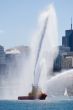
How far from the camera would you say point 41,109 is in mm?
87625

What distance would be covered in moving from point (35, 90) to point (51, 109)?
3017 cm

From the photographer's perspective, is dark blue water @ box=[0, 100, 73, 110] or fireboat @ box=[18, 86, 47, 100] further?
fireboat @ box=[18, 86, 47, 100]

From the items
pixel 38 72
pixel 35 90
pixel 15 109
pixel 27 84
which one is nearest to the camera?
pixel 15 109

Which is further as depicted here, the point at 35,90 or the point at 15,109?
the point at 35,90

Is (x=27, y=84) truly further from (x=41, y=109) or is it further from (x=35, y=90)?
(x=41, y=109)

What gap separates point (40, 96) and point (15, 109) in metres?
32.5

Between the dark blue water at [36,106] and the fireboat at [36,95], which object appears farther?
the fireboat at [36,95]

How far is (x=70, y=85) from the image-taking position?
19200cm

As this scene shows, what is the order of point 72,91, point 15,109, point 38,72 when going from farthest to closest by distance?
point 72,91
point 38,72
point 15,109

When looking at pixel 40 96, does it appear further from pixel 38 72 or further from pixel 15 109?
pixel 15 109

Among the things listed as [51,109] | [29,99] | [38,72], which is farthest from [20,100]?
[51,109]

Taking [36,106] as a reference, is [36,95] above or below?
above

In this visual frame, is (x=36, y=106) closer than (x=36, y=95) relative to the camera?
Yes

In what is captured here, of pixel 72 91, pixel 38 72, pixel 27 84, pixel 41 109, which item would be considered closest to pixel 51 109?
pixel 41 109
